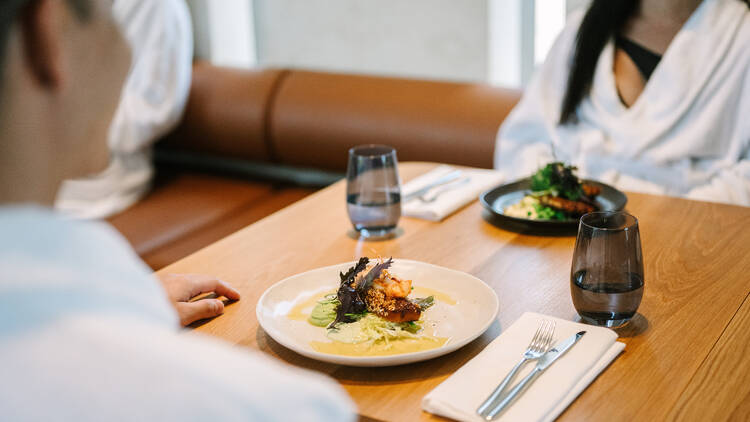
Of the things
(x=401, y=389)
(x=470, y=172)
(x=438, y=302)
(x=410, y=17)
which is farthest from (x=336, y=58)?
(x=401, y=389)

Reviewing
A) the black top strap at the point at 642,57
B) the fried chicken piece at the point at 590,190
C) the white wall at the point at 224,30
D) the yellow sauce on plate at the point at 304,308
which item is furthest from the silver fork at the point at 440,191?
the white wall at the point at 224,30

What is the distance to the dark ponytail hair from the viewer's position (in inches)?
87.9

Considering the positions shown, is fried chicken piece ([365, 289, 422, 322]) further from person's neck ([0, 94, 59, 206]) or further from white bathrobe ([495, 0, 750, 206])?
white bathrobe ([495, 0, 750, 206])

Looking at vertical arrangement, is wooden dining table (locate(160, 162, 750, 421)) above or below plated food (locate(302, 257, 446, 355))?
below

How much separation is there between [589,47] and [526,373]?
1526 mm

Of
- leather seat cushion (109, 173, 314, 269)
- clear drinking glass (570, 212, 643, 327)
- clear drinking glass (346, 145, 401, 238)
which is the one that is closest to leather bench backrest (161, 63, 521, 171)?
leather seat cushion (109, 173, 314, 269)

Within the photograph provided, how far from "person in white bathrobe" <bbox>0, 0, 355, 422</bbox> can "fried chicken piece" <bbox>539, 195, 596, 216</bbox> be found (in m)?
1.03

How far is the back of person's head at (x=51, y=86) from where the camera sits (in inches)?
20.4

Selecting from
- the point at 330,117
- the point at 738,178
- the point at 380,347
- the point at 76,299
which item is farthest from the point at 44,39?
the point at 330,117

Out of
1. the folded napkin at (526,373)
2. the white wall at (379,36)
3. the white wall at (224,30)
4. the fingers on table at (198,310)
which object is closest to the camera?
the folded napkin at (526,373)

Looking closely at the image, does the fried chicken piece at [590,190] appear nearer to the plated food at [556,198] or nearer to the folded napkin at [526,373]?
the plated food at [556,198]

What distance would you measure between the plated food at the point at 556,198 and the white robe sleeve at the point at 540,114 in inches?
26.8

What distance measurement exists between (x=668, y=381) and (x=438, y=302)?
346 millimetres

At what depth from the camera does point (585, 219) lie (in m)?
1.07
